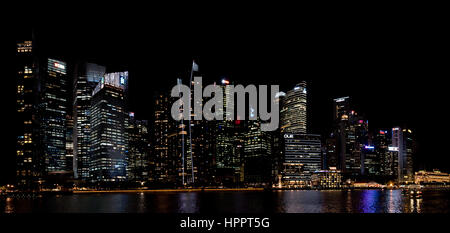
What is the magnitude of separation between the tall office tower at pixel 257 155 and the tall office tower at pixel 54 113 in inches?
3315

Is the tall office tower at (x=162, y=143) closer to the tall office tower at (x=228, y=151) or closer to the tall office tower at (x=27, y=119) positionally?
the tall office tower at (x=228, y=151)

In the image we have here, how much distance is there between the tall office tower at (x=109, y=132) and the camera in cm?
16538

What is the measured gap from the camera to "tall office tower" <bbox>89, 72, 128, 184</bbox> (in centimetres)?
16538

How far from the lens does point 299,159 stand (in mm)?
180750

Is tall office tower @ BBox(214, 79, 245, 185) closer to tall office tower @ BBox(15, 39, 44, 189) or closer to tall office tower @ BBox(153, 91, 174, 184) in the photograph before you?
tall office tower @ BBox(153, 91, 174, 184)

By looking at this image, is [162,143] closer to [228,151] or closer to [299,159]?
[228,151]

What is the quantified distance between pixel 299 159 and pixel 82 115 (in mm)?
106739

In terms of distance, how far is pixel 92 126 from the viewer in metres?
176

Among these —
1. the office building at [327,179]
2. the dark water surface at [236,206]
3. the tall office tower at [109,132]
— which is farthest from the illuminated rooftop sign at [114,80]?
the office building at [327,179]

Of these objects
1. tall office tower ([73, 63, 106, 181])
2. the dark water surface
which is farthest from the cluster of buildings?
the dark water surface

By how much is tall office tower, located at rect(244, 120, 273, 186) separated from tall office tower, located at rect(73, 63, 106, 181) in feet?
251

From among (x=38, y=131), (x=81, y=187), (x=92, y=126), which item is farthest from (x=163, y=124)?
(x=38, y=131)

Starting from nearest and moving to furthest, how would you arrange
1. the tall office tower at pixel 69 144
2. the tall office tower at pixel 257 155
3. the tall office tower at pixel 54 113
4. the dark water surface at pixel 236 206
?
the dark water surface at pixel 236 206, the tall office tower at pixel 54 113, the tall office tower at pixel 69 144, the tall office tower at pixel 257 155
